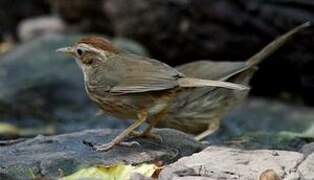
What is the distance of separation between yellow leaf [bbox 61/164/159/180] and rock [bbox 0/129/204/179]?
140mm

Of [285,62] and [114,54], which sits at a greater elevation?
[285,62]

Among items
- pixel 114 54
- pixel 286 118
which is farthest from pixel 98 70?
pixel 286 118

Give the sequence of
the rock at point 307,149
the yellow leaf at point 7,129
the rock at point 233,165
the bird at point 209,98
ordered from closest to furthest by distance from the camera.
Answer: the rock at point 233,165, the rock at point 307,149, the bird at point 209,98, the yellow leaf at point 7,129

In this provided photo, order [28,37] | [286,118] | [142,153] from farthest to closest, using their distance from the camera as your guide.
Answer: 1. [28,37]
2. [286,118]
3. [142,153]

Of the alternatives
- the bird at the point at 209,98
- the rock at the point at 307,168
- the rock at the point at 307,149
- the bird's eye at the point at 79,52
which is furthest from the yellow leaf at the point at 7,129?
the rock at the point at 307,168

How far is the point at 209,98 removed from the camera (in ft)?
25.2

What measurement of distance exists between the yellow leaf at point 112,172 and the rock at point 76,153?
0.14 metres

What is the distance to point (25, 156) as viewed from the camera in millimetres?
5309

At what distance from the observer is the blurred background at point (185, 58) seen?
Result: 31.2 ft

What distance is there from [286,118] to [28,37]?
5.18 metres

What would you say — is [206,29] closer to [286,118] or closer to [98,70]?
[286,118]

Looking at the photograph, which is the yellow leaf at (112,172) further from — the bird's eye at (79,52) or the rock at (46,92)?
the rock at (46,92)

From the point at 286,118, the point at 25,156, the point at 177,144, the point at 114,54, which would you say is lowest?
the point at 25,156

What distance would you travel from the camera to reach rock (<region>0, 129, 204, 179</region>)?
501cm
